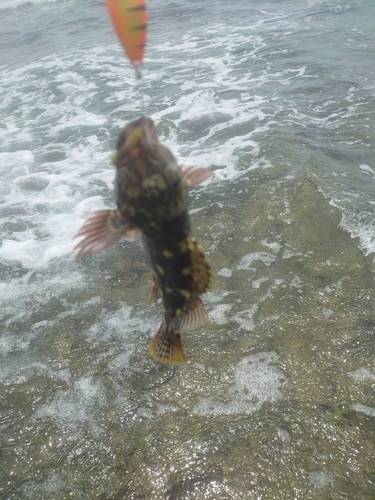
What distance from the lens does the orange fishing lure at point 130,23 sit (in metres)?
1.75

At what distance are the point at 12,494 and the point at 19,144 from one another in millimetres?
9633

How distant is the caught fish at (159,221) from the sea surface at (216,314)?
0.23m

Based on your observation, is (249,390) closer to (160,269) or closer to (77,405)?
(77,405)

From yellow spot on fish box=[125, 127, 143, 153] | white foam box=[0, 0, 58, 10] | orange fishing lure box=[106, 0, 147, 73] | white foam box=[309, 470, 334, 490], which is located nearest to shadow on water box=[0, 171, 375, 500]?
white foam box=[309, 470, 334, 490]

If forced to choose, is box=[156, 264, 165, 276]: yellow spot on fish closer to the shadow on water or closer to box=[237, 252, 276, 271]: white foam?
the shadow on water

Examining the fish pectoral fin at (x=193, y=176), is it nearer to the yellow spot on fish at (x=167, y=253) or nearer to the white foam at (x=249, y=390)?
the yellow spot on fish at (x=167, y=253)

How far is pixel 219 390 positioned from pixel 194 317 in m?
2.48

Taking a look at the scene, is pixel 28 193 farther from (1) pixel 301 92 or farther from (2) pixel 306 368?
(1) pixel 301 92

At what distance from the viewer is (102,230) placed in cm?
230

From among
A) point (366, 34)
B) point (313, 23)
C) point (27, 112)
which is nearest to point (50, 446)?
point (27, 112)

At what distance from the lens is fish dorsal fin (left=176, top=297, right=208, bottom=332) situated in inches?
100

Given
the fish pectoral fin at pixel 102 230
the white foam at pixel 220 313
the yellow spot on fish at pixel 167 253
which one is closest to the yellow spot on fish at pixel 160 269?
the yellow spot on fish at pixel 167 253

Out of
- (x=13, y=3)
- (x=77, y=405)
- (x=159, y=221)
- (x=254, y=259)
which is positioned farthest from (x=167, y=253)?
(x=13, y=3)

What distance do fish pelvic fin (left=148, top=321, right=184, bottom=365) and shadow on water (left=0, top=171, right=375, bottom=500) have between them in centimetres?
190
